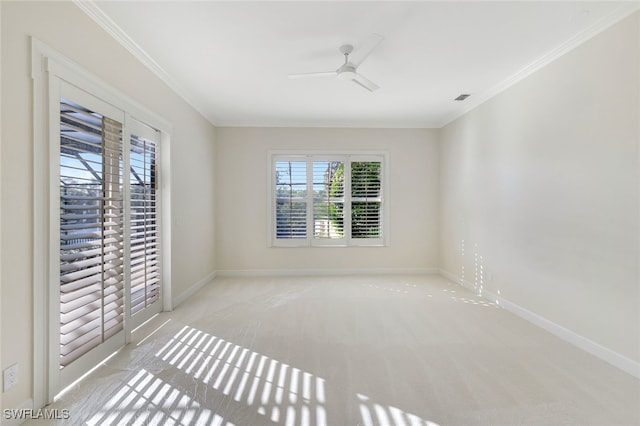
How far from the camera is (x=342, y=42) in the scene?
266 cm

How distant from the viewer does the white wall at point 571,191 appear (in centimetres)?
223

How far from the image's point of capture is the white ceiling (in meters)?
2.22

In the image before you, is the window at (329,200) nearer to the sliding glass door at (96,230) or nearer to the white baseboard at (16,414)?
the sliding glass door at (96,230)

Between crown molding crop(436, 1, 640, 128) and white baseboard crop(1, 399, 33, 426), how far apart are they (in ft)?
15.4

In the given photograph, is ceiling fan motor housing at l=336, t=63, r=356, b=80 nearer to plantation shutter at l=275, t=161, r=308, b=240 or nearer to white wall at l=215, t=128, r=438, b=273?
white wall at l=215, t=128, r=438, b=273

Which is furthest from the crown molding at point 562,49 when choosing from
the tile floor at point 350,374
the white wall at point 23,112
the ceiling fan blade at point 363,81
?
the white wall at point 23,112

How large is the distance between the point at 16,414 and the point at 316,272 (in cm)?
399

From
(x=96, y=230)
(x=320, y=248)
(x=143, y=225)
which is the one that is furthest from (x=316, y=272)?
(x=96, y=230)

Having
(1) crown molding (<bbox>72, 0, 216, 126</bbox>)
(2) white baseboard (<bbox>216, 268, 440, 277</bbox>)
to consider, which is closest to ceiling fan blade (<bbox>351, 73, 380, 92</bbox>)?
(1) crown molding (<bbox>72, 0, 216, 126</bbox>)

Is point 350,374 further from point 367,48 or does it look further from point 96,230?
point 367,48

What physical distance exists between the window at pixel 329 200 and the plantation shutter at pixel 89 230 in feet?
9.87

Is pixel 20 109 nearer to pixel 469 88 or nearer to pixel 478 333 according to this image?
pixel 478 333

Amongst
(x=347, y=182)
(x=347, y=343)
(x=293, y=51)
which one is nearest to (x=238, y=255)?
(x=347, y=182)

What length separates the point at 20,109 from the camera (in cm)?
165
